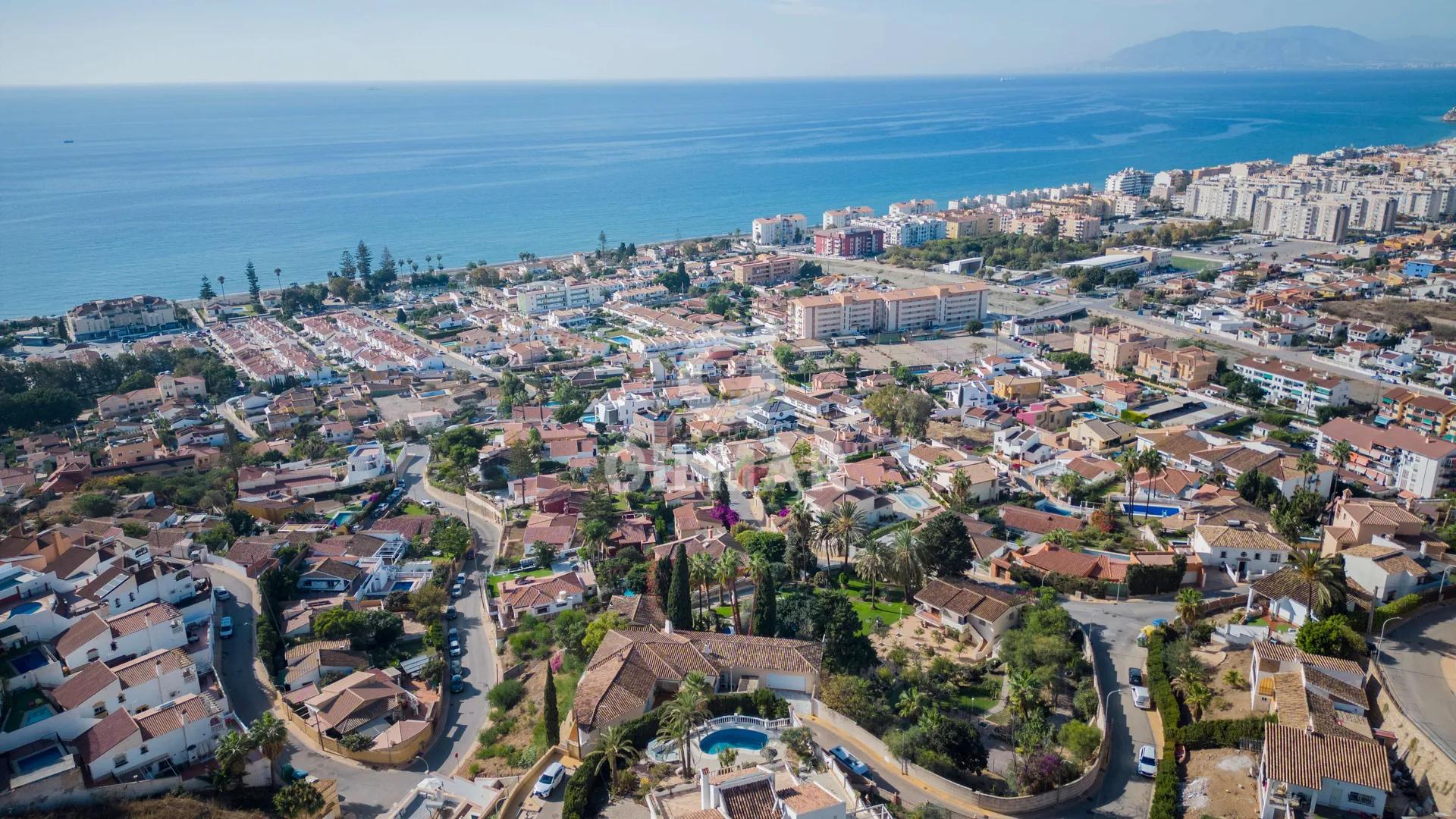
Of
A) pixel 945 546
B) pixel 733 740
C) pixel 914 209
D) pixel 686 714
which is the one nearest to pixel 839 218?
pixel 914 209

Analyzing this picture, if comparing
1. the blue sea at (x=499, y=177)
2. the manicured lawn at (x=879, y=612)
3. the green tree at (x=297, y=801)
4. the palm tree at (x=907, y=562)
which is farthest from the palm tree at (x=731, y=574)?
the blue sea at (x=499, y=177)

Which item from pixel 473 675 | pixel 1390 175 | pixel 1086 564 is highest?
pixel 1390 175

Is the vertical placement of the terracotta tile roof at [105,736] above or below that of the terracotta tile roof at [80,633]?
below

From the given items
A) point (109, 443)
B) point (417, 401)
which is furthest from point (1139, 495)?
point (109, 443)

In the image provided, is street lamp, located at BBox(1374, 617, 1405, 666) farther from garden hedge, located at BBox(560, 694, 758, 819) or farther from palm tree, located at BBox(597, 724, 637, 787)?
palm tree, located at BBox(597, 724, 637, 787)

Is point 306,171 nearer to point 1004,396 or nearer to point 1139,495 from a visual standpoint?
point 1004,396

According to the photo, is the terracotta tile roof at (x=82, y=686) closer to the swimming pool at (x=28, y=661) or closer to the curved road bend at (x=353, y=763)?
the swimming pool at (x=28, y=661)
